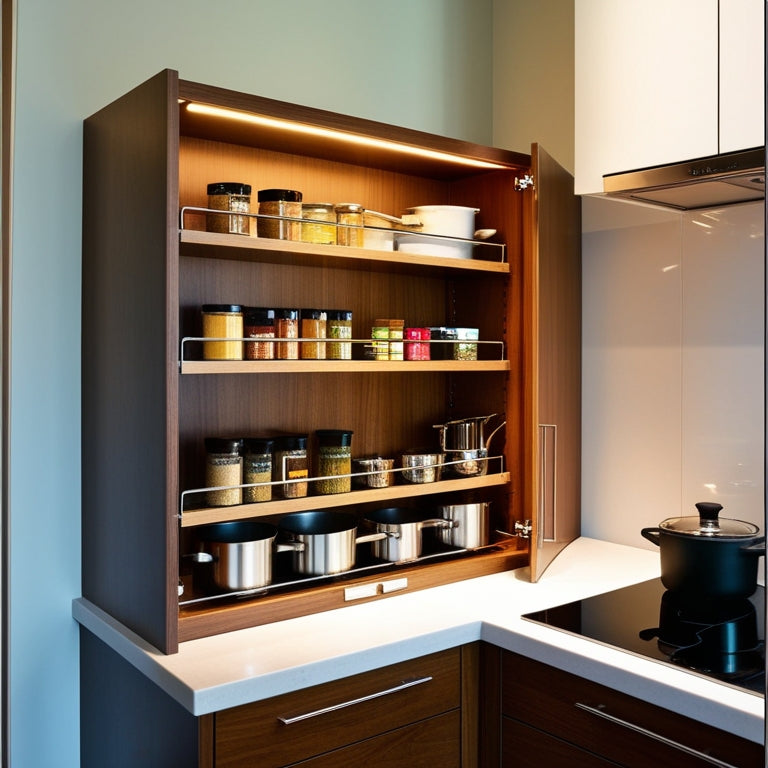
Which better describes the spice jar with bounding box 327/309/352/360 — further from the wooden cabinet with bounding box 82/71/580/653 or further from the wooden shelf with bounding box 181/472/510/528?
the wooden shelf with bounding box 181/472/510/528

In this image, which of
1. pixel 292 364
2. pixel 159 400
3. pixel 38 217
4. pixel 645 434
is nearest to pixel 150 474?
pixel 159 400

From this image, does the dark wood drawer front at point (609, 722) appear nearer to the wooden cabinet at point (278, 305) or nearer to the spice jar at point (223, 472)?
the wooden cabinet at point (278, 305)

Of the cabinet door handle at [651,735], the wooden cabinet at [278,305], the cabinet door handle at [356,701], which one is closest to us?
the cabinet door handle at [651,735]

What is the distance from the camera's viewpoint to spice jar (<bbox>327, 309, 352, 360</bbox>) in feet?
5.97

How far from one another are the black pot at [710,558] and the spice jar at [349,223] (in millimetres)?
930

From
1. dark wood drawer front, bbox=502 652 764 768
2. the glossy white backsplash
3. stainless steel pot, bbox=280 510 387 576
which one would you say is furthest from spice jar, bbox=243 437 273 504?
the glossy white backsplash

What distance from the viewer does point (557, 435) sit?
2236 millimetres

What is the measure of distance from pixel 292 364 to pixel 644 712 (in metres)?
0.93

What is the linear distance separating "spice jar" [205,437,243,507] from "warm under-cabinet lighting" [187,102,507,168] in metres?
0.66

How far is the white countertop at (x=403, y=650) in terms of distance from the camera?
134 cm

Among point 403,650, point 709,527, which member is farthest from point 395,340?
point 709,527

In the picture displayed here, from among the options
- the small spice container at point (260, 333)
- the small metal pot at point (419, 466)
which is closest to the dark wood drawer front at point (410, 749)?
the small metal pot at point (419, 466)

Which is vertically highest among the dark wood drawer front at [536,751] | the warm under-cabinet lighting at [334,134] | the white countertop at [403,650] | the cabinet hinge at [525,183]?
the warm under-cabinet lighting at [334,134]

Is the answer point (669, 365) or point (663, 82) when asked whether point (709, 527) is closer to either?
point (669, 365)
